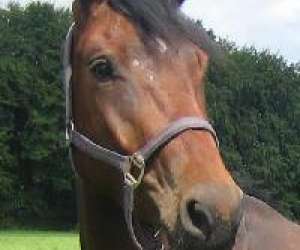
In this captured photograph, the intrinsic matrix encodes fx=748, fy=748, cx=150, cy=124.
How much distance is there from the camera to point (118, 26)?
457cm

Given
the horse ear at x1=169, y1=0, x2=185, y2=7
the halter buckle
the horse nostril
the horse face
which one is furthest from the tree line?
the horse nostril

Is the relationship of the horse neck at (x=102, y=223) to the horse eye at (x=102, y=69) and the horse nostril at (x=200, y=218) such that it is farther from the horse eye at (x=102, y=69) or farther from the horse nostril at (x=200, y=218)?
the horse nostril at (x=200, y=218)

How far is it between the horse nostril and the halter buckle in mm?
455

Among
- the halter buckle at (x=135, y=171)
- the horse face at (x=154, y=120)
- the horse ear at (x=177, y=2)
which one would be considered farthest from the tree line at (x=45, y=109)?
the halter buckle at (x=135, y=171)

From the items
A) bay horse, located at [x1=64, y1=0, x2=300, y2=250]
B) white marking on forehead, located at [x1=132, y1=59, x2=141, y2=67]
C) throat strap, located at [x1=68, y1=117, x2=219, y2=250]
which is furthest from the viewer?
white marking on forehead, located at [x1=132, y1=59, x2=141, y2=67]

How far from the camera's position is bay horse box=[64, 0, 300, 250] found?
13.0ft

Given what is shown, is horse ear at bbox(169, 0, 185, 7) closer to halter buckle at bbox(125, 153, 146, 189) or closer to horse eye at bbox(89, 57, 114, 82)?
horse eye at bbox(89, 57, 114, 82)

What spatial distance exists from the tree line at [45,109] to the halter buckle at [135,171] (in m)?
33.6

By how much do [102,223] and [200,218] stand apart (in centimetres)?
107

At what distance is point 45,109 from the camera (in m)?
52.4

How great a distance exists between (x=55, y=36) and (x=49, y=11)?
3587mm

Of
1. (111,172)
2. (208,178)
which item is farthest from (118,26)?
(208,178)

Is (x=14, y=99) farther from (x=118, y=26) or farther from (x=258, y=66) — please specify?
(x=118, y=26)

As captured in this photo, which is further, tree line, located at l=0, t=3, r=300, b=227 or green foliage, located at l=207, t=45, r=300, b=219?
tree line, located at l=0, t=3, r=300, b=227
